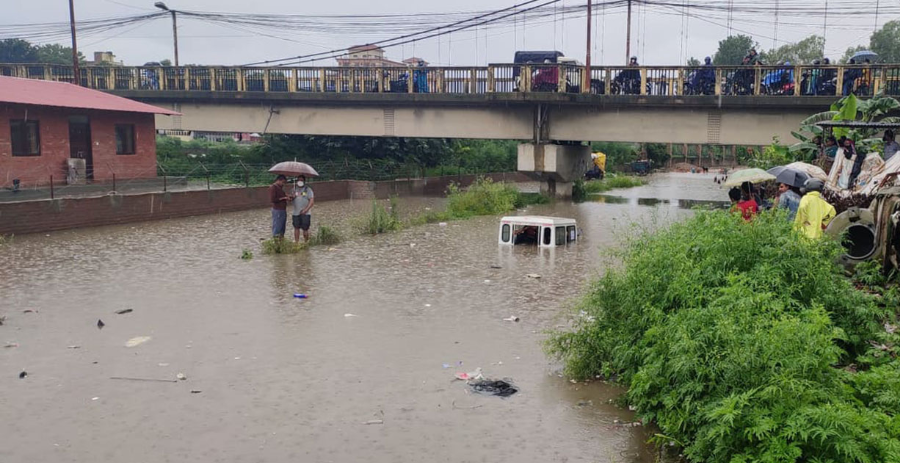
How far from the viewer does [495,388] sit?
7.57m

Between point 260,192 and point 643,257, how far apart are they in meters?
21.8

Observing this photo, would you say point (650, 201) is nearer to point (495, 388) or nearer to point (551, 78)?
point (551, 78)

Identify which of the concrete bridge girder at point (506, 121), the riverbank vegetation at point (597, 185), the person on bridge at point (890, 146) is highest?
the concrete bridge girder at point (506, 121)

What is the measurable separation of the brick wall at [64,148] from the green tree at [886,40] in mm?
68741

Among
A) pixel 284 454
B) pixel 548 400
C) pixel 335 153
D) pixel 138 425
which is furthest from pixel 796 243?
pixel 335 153

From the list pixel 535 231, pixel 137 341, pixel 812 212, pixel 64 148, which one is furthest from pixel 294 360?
pixel 64 148

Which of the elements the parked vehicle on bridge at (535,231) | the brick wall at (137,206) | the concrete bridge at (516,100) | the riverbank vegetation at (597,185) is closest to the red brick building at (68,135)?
the brick wall at (137,206)

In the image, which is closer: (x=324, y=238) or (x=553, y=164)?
(x=324, y=238)

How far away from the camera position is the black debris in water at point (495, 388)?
24.4 ft

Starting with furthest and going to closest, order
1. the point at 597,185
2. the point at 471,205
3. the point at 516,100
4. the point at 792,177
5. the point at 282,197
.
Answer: the point at 597,185 < the point at 516,100 < the point at 471,205 < the point at 282,197 < the point at 792,177

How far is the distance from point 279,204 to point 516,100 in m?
15.2

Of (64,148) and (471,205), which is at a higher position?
(64,148)

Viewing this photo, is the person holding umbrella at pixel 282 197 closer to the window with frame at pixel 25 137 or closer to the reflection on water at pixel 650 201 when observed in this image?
the window with frame at pixel 25 137

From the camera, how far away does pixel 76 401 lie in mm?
7102
